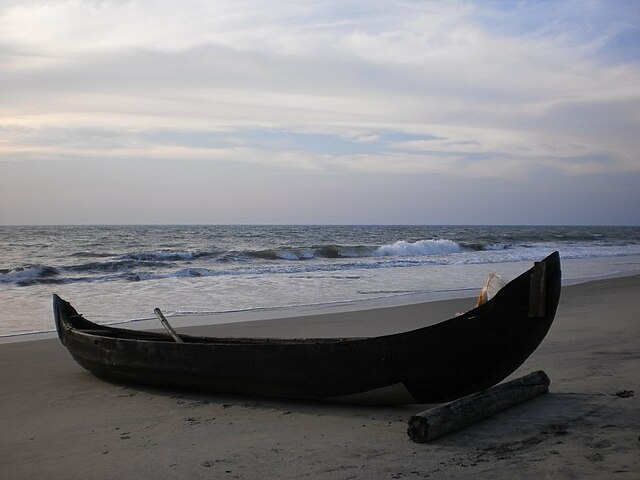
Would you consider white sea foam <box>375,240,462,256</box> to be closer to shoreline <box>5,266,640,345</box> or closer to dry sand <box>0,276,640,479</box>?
shoreline <box>5,266,640,345</box>

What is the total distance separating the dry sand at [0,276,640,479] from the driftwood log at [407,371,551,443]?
0.20 ft

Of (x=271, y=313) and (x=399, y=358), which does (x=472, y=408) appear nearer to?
(x=399, y=358)

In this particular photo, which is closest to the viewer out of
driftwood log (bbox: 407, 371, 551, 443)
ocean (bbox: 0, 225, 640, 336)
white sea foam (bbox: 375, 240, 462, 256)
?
driftwood log (bbox: 407, 371, 551, 443)

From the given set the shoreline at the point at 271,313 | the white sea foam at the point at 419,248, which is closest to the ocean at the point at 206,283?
the shoreline at the point at 271,313

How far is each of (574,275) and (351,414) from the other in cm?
1519

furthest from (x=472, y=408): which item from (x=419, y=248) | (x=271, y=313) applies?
(x=419, y=248)

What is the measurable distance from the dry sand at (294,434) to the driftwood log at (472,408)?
6 cm

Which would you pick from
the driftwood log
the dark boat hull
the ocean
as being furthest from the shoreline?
A: the driftwood log

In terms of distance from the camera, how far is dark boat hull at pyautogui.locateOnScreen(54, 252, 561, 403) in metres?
4.40

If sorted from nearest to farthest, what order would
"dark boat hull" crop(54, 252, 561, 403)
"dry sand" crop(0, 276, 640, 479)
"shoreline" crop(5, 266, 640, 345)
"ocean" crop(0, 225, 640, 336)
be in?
1. "dry sand" crop(0, 276, 640, 479)
2. "dark boat hull" crop(54, 252, 561, 403)
3. "shoreline" crop(5, 266, 640, 345)
4. "ocean" crop(0, 225, 640, 336)

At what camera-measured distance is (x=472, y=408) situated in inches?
169

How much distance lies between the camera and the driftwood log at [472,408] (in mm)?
4031

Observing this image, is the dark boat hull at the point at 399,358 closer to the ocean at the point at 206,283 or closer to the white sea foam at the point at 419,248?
the ocean at the point at 206,283

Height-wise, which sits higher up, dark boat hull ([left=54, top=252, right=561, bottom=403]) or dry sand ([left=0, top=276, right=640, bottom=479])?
dark boat hull ([left=54, top=252, right=561, bottom=403])
